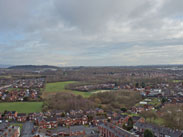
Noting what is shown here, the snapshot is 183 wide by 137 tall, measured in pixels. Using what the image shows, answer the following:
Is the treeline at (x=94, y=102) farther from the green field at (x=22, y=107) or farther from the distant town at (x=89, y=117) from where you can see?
the green field at (x=22, y=107)

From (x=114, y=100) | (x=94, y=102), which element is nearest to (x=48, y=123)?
(x=94, y=102)

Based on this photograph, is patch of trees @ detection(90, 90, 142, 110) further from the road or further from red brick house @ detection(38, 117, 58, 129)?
the road

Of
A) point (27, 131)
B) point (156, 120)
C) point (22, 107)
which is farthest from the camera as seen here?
point (22, 107)

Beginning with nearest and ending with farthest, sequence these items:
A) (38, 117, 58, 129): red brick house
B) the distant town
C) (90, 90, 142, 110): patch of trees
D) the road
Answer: the road → the distant town → (38, 117, 58, 129): red brick house → (90, 90, 142, 110): patch of trees

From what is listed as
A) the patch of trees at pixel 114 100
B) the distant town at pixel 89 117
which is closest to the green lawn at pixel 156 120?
the distant town at pixel 89 117

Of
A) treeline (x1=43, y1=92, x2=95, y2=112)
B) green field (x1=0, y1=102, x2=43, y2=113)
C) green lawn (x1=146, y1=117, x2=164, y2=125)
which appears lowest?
green lawn (x1=146, y1=117, x2=164, y2=125)

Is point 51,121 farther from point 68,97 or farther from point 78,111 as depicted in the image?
point 68,97

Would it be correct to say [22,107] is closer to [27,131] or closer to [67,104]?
[67,104]

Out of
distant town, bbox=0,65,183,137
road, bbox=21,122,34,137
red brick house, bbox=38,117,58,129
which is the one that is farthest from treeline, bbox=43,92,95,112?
road, bbox=21,122,34,137
